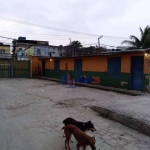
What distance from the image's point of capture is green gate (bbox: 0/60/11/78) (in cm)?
2127

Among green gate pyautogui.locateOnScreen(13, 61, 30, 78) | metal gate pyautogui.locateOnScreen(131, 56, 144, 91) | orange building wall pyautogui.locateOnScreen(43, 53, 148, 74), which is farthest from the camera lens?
green gate pyautogui.locateOnScreen(13, 61, 30, 78)

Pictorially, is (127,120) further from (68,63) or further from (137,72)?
(68,63)

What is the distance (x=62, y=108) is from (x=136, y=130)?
3163 mm

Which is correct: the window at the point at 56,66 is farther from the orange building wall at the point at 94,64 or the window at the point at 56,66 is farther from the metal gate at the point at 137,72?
the metal gate at the point at 137,72

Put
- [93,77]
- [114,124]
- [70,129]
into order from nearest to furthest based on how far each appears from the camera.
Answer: [70,129] < [114,124] < [93,77]

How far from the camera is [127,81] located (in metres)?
11.7

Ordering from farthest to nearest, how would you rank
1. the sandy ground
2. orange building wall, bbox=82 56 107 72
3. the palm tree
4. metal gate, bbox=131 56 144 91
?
the palm tree < orange building wall, bbox=82 56 107 72 < metal gate, bbox=131 56 144 91 < the sandy ground

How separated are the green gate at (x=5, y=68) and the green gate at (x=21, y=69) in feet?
2.33

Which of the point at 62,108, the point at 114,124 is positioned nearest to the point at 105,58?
the point at 62,108

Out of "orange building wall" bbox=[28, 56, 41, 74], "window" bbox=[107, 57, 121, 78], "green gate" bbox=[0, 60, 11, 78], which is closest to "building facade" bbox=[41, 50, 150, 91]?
"window" bbox=[107, 57, 121, 78]

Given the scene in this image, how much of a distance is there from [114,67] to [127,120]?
8.01 metres

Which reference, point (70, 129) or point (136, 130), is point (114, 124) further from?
point (70, 129)

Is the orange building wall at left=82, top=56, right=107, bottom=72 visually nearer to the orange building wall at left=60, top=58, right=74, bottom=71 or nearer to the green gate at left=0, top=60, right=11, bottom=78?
the orange building wall at left=60, top=58, right=74, bottom=71

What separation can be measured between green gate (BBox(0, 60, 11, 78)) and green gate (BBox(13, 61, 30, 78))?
27.9 inches
